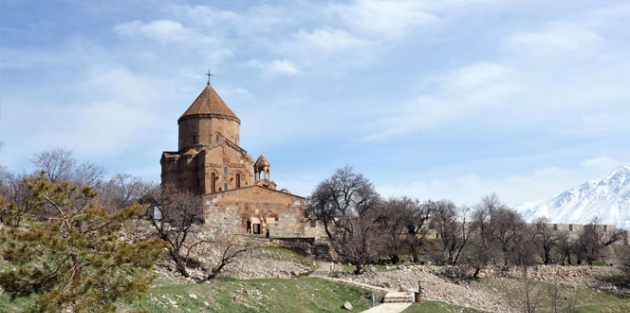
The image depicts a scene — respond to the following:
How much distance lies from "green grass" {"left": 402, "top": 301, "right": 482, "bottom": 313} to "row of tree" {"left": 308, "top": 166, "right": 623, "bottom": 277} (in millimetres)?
9573

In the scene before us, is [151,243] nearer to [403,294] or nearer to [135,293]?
[135,293]

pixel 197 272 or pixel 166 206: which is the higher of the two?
pixel 166 206

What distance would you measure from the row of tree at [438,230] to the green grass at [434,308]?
9573 millimetres

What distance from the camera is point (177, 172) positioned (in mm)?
43031

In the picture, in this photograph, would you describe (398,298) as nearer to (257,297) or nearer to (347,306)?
(347,306)

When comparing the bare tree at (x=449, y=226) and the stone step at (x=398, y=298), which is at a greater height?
the bare tree at (x=449, y=226)

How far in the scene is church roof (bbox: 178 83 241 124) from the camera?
1719 inches

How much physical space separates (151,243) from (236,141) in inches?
1348

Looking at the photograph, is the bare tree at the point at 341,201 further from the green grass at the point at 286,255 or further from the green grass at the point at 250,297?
the green grass at the point at 250,297

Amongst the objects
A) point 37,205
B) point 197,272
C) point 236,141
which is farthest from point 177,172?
point 37,205

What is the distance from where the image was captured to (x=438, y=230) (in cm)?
4156

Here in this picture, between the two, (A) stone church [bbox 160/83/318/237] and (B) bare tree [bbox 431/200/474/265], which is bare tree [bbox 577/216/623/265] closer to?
(B) bare tree [bbox 431/200/474/265]

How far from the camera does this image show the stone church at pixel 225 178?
37531 millimetres

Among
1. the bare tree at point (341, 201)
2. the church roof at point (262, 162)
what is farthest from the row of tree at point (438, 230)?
the church roof at point (262, 162)
